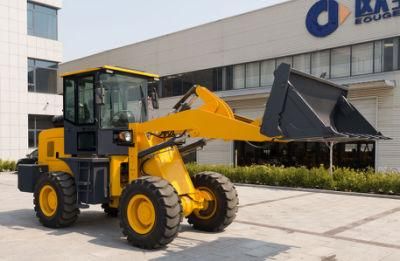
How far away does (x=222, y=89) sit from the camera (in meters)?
26.6

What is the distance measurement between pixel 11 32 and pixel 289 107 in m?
26.2

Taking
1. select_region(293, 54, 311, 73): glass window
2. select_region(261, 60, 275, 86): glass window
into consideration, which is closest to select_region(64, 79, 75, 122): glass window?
select_region(293, 54, 311, 73): glass window

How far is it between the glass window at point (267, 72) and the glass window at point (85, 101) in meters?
16.8

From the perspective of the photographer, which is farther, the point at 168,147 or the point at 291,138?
the point at 168,147

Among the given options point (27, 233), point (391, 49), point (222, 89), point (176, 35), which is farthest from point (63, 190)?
point (176, 35)

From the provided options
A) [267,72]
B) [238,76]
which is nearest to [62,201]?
[267,72]

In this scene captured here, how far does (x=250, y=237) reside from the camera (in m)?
7.89

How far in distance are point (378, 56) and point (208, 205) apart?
14.9 metres

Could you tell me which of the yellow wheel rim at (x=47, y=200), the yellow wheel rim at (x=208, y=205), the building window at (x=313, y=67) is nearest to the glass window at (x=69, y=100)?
the yellow wheel rim at (x=47, y=200)

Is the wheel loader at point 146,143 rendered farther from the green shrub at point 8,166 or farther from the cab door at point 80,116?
the green shrub at point 8,166

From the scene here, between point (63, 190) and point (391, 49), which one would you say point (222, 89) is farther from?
point (63, 190)

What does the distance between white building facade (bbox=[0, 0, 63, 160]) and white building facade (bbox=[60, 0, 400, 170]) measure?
249 inches

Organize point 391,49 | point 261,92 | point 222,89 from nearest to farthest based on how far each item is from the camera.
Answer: point 391,49, point 261,92, point 222,89

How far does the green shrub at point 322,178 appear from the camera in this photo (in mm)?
14008
